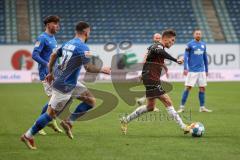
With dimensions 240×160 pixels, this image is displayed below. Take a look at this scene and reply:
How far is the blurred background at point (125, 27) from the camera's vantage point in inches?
1293

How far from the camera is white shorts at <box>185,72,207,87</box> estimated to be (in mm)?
17453

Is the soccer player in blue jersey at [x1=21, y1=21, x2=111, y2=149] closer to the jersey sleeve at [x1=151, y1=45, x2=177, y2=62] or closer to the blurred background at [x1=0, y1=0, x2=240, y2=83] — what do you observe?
the jersey sleeve at [x1=151, y1=45, x2=177, y2=62]

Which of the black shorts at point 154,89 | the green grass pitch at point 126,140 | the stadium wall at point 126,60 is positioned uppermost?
the black shorts at point 154,89

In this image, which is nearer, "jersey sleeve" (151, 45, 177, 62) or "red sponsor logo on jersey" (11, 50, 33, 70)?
"jersey sleeve" (151, 45, 177, 62)

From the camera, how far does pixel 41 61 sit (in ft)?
38.9

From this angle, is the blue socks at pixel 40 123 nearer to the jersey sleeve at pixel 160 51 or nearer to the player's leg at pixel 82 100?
the player's leg at pixel 82 100

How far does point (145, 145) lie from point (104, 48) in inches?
930

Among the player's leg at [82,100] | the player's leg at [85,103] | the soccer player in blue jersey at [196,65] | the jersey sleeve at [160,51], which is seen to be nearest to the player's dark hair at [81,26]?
the player's leg at [82,100]

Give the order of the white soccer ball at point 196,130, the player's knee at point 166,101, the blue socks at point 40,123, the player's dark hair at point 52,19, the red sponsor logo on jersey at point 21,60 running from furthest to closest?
the red sponsor logo on jersey at point 21,60 < the player's knee at point 166,101 < the white soccer ball at point 196,130 < the player's dark hair at point 52,19 < the blue socks at point 40,123

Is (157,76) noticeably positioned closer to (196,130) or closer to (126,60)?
(196,130)

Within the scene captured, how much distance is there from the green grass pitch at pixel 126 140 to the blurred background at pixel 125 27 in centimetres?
1568

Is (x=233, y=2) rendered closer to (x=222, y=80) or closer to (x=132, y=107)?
(x=222, y=80)

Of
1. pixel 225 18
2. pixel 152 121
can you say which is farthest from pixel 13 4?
pixel 152 121

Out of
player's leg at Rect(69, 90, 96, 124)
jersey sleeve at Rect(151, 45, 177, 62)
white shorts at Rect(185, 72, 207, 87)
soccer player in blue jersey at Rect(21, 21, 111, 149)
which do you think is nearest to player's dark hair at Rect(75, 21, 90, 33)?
soccer player in blue jersey at Rect(21, 21, 111, 149)
